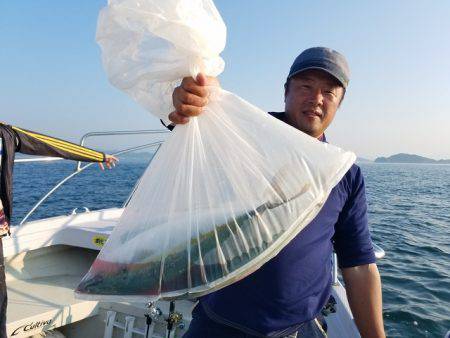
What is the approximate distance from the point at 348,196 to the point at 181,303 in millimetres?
2737

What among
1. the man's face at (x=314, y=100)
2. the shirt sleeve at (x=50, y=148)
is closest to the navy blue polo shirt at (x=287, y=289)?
the man's face at (x=314, y=100)

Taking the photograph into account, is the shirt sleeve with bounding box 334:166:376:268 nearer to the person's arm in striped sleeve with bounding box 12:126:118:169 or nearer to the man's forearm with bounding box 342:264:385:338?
the man's forearm with bounding box 342:264:385:338

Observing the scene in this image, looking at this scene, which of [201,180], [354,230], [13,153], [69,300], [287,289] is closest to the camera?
[201,180]

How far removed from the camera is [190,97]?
49.9 inches

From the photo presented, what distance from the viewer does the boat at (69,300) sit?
3500 mm

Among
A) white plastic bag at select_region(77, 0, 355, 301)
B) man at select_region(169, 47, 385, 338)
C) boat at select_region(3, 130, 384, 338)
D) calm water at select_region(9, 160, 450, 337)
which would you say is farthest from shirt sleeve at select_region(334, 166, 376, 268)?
calm water at select_region(9, 160, 450, 337)

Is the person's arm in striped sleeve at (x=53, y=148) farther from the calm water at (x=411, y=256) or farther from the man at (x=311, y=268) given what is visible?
the calm water at (x=411, y=256)

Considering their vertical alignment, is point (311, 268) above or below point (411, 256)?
above

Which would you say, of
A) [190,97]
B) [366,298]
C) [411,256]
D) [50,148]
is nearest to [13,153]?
[50,148]

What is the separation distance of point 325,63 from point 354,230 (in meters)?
0.84

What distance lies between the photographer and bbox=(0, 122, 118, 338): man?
323cm

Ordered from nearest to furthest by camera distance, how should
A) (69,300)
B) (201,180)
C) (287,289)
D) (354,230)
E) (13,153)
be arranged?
1. (201,180)
2. (287,289)
3. (354,230)
4. (13,153)
5. (69,300)

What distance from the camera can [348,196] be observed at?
189cm

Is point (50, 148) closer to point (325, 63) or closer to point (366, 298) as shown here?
point (325, 63)
